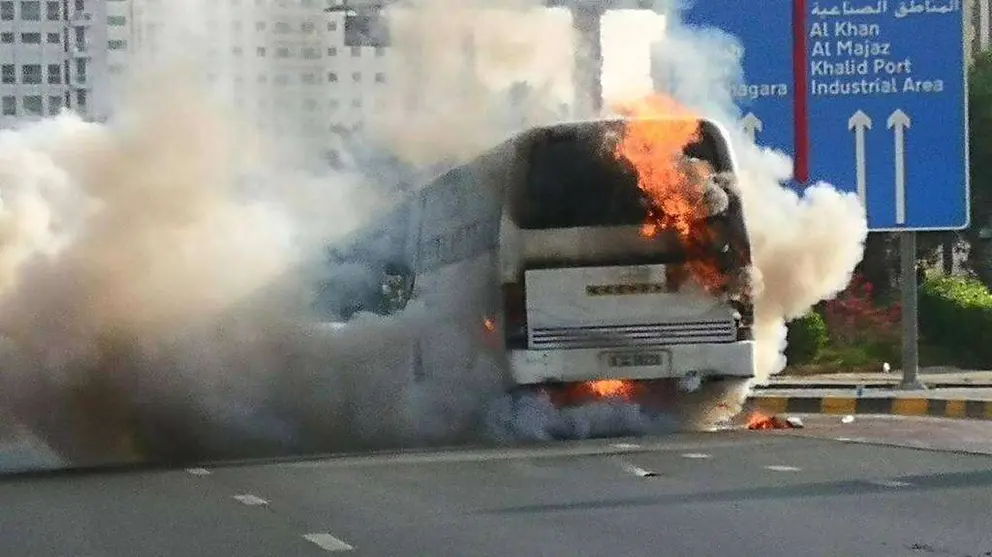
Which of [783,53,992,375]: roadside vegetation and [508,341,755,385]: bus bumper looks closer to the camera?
[508,341,755,385]: bus bumper

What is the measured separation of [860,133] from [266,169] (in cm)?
714

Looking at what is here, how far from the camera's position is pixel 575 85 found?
19594mm

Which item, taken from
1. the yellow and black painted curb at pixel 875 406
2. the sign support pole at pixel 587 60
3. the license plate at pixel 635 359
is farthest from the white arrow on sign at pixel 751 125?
the license plate at pixel 635 359

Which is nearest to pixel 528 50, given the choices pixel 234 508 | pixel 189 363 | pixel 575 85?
pixel 575 85

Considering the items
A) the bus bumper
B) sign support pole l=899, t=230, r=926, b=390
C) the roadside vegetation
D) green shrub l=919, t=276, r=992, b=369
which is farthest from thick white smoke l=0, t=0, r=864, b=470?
green shrub l=919, t=276, r=992, b=369

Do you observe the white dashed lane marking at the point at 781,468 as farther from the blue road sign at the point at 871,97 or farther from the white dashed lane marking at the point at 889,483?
the blue road sign at the point at 871,97

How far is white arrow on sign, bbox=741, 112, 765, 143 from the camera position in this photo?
72.7ft

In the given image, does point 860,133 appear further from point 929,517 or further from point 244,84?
point 929,517

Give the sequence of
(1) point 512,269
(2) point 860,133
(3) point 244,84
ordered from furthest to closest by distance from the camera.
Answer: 1. (2) point 860,133
2. (3) point 244,84
3. (1) point 512,269

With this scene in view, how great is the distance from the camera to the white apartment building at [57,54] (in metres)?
20.2

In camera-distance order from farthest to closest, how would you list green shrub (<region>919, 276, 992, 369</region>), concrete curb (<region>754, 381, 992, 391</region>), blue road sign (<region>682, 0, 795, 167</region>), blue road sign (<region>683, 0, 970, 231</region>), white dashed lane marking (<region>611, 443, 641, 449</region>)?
1. green shrub (<region>919, 276, 992, 369</region>)
2. concrete curb (<region>754, 381, 992, 391</region>)
3. blue road sign (<region>683, 0, 970, 231</region>)
4. blue road sign (<region>682, 0, 795, 167</region>)
5. white dashed lane marking (<region>611, 443, 641, 449</region>)

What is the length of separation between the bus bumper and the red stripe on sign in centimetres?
561

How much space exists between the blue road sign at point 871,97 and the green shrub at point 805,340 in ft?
32.2

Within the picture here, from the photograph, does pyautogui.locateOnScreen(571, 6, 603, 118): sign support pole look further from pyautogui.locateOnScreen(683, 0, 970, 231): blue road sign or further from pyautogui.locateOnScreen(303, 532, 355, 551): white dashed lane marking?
pyautogui.locateOnScreen(303, 532, 355, 551): white dashed lane marking
